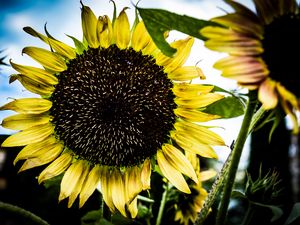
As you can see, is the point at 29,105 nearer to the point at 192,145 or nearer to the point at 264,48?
the point at 192,145

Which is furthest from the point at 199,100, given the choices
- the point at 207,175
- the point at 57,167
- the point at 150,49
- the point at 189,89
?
the point at 207,175

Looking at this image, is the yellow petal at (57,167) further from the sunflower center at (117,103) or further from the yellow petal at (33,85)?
the yellow petal at (33,85)

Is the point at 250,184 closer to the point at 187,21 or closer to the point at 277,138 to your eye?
the point at 187,21

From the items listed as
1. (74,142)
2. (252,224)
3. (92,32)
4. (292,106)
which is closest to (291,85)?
(292,106)

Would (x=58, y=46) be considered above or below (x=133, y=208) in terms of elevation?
above

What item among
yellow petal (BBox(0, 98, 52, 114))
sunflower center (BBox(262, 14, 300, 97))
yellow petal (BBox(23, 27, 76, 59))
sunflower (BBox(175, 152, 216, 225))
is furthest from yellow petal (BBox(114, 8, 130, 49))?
sunflower (BBox(175, 152, 216, 225))

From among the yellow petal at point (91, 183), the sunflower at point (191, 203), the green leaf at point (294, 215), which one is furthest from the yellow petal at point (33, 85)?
the green leaf at point (294, 215)
